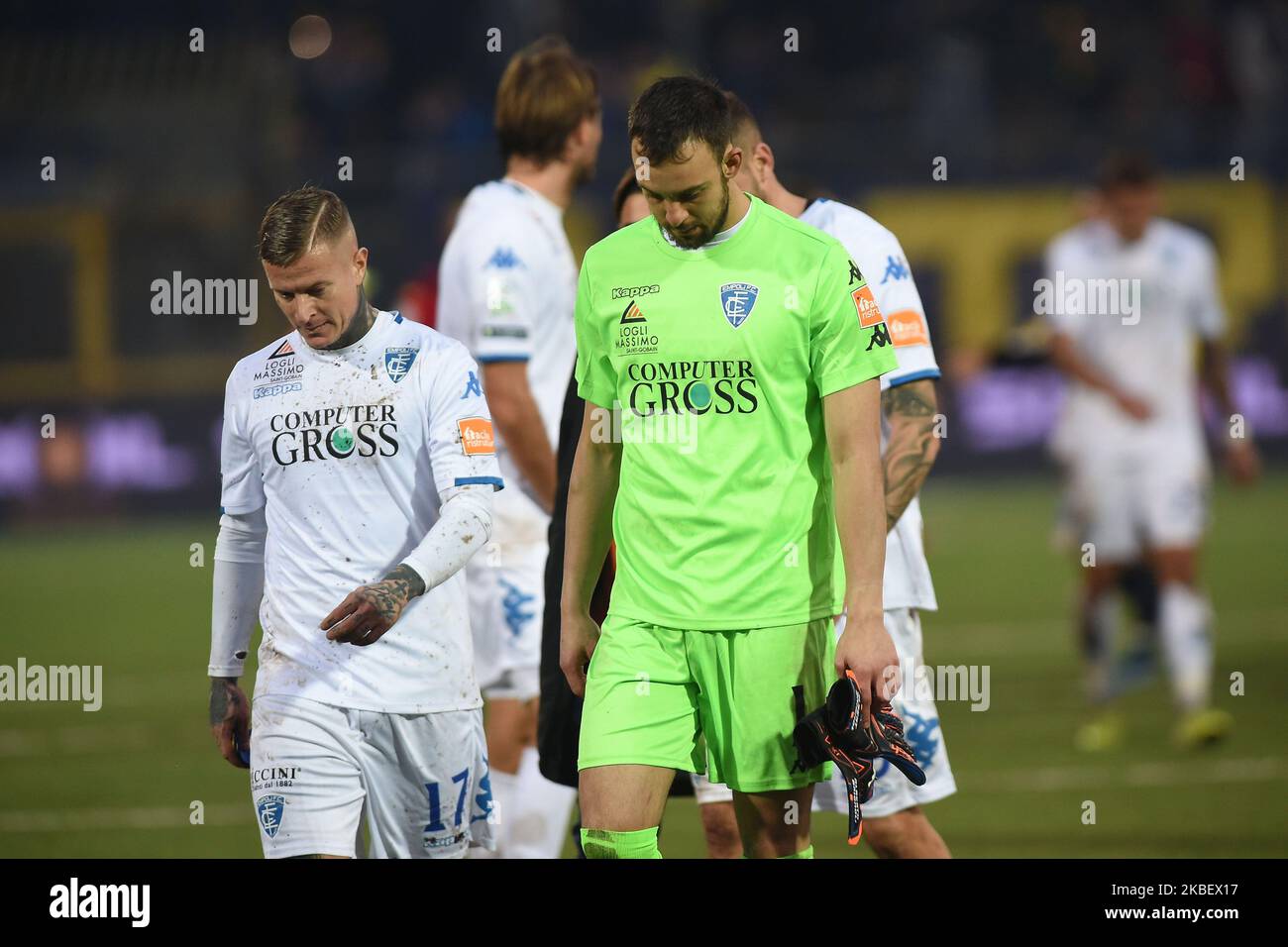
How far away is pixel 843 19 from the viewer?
25.0 m

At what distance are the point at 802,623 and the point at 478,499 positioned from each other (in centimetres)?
79

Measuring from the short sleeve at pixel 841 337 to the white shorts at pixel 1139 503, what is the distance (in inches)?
219

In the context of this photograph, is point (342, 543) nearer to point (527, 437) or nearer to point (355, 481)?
point (355, 481)

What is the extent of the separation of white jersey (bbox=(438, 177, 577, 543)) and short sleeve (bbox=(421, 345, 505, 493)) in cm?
136

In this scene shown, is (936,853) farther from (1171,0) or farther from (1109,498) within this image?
(1171,0)

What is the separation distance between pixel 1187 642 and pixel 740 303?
209 inches

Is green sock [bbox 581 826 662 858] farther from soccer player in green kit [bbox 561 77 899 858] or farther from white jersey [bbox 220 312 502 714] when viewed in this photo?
white jersey [bbox 220 312 502 714]

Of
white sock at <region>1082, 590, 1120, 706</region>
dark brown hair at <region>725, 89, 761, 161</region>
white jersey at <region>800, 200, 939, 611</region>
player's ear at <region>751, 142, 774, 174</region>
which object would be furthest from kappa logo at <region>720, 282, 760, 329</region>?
white sock at <region>1082, 590, 1120, 706</region>

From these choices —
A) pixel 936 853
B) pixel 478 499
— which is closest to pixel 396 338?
pixel 478 499

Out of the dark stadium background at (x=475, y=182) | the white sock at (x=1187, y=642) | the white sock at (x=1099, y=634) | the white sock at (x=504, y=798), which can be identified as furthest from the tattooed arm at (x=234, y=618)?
the dark stadium background at (x=475, y=182)

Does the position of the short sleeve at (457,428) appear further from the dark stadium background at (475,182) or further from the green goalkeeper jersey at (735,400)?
the dark stadium background at (475,182)

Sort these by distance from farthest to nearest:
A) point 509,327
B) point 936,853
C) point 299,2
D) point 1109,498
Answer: point 299,2 → point 1109,498 → point 509,327 → point 936,853

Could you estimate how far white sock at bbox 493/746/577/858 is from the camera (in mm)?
5773

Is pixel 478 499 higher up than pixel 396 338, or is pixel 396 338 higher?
pixel 396 338
